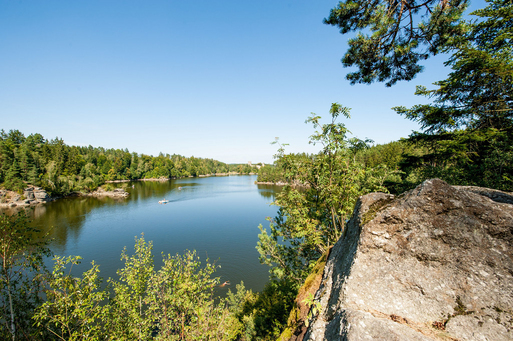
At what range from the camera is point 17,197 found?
52812mm

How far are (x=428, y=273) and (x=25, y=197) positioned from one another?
79478 millimetres

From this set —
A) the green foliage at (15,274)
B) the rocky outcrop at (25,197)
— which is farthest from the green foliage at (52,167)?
the green foliage at (15,274)

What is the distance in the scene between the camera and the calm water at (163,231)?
24203mm

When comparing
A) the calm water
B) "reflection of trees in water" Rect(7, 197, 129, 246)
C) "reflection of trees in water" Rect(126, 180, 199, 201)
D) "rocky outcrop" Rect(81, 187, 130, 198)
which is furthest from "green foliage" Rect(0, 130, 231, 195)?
"reflection of trees in water" Rect(126, 180, 199, 201)

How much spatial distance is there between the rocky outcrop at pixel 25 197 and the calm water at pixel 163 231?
3.64 m

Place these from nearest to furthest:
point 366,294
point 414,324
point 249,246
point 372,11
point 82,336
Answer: point 414,324, point 366,294, point 82,336, point 372,11, point 249,246

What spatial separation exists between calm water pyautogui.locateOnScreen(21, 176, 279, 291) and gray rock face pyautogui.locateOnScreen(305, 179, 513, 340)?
11.8 meters

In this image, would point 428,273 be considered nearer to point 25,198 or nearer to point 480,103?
point 480,103

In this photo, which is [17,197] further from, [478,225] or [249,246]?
[478,225]

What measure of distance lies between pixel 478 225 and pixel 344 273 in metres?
1.90

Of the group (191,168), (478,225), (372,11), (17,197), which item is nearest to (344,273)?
(478,225)

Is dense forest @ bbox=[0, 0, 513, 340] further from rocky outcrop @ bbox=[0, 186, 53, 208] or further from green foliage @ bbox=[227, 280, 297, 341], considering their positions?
rocky outcrop @ bbox=[0, 186, 53, 208]

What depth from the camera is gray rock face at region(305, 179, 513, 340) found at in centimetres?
250

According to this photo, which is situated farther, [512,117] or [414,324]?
[512,117]
